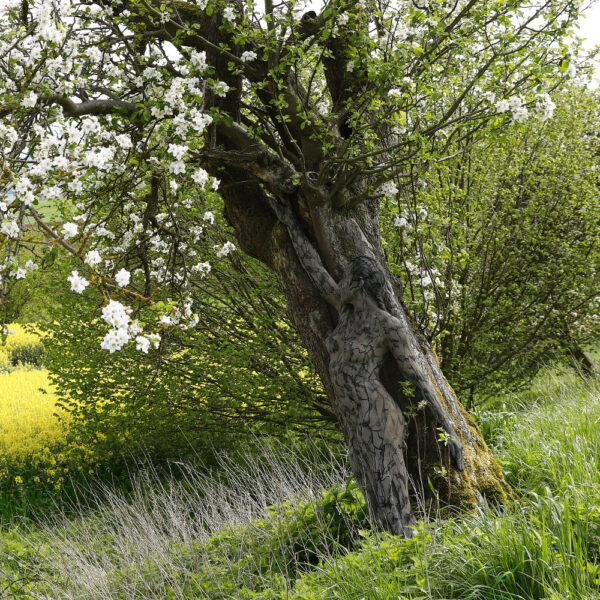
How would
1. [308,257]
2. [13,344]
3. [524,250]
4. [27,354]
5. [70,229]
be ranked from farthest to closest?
[13,344], [27,354], [524,250], [308,257], [70,229]

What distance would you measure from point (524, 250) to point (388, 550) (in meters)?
5.55

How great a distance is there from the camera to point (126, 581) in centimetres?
455

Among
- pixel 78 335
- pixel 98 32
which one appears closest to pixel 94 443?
pixel 78 335

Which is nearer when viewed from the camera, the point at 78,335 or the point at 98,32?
the point at 98,32

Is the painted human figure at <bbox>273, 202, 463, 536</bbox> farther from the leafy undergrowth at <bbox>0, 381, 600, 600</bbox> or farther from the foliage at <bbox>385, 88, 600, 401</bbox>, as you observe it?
the foliage at <bbox>385, 88, 600, 401</bbox>

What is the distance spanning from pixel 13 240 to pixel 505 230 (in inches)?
239

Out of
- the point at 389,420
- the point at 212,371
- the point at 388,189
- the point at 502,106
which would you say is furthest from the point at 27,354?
the point at 502,106

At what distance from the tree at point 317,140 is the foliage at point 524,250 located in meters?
2.62

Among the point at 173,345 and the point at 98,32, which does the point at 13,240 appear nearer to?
the point at 98,32

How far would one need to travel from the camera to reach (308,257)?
4.70 m

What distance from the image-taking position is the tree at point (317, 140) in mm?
3715

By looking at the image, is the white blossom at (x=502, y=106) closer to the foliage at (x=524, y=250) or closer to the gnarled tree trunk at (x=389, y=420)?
the gnarled tree trunk at (x=389, y=420)

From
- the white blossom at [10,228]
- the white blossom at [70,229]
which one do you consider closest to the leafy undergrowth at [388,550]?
the white blossom at [70,229]

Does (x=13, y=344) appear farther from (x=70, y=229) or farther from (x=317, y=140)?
(x=70, y=229)
